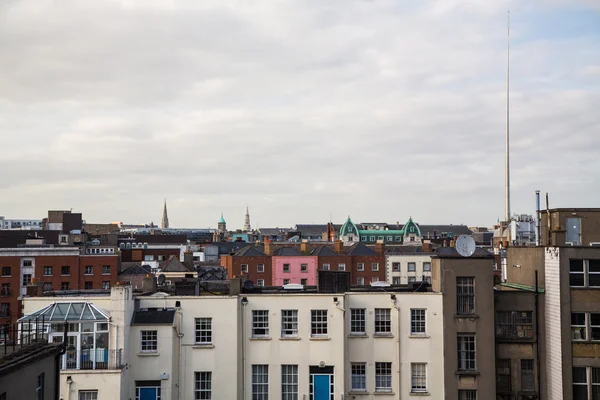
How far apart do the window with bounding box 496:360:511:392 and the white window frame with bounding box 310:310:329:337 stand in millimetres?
10070

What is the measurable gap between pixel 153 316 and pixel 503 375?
66.8 ft

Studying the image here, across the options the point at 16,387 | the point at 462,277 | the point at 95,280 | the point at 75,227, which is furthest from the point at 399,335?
the point at 75,227

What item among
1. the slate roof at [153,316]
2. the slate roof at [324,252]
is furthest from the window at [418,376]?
the slate roof at [324,252]

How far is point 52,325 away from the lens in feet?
114

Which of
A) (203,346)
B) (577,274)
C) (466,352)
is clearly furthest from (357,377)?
(577,274)

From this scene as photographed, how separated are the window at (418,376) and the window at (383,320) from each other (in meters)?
2.54

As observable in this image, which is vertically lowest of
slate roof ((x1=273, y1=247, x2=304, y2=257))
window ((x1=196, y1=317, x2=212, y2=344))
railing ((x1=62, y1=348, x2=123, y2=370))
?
railing ((x1=62, y1=348, x2=123, y2=370))

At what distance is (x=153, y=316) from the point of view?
3706cm

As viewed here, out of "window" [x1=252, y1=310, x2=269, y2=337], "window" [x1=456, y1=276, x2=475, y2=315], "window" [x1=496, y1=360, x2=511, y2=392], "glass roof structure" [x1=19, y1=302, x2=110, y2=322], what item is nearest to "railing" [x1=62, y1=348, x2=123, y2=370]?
"glass roof structure" [x1=19, y1=302, x2=110, y2=322]

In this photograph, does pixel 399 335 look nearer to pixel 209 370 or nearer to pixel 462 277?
pixel 462 277

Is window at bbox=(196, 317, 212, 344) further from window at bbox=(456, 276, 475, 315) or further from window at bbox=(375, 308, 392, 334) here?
window at bbox=(456, 276, 475, 315)

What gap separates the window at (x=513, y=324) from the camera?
37156mm

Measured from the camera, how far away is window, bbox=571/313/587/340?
3544 cm

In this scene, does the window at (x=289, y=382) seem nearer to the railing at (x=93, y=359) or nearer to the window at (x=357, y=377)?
the window at (x=357, y=377)
